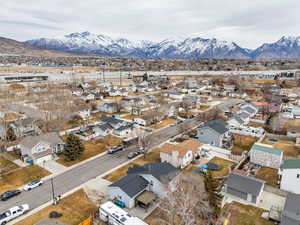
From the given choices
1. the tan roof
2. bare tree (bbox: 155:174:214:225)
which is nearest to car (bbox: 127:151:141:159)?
the tan roof

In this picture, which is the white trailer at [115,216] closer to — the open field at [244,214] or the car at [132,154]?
the open field at [244,214]

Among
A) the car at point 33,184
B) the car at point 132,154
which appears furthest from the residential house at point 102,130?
the car at point 33,184

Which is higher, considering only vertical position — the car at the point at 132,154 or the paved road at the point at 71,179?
the car at the point at 132,154

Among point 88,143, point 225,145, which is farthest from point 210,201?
point 88,143

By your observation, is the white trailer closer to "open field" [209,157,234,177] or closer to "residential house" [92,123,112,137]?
"open field" [209,157,234,177]

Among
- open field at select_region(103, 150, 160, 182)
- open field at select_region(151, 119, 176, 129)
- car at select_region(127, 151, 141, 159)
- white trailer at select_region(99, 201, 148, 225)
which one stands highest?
open field at select_region(151, 119, 176, 129)
